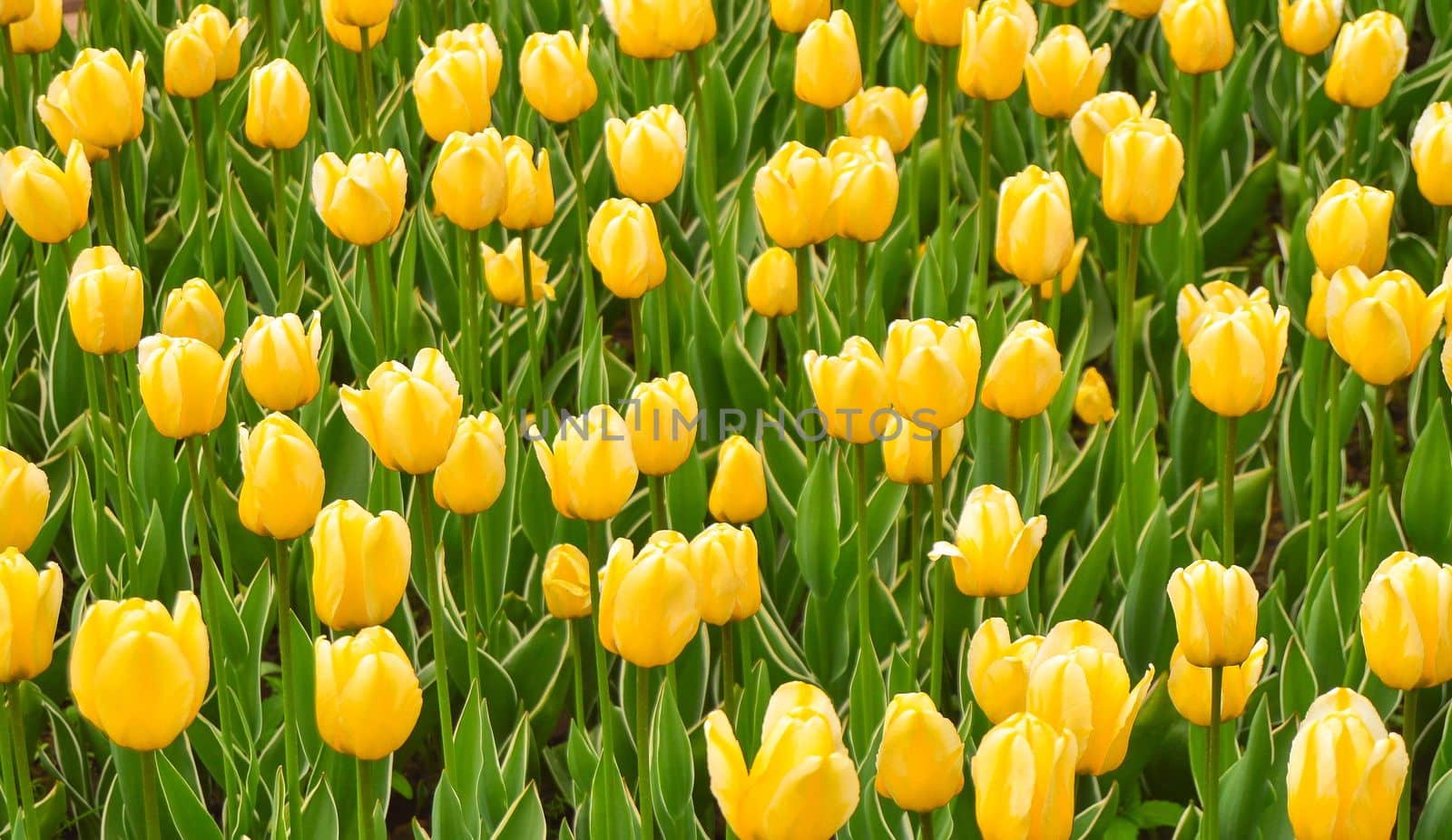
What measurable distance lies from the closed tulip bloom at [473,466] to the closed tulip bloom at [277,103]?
3.11 feet

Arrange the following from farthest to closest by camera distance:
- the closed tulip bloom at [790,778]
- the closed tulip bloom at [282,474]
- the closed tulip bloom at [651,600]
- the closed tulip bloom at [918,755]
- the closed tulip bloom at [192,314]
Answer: the closed tulip bloom at [192,314] → the closed tulip bloom at [282,474] → the closed tulip bloom at [651,600] → the closed tulip bloom at [918,755] → the closed tulip bloom at [790,778]

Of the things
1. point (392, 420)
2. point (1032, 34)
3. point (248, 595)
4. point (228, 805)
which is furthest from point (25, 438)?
point (1032, 34)

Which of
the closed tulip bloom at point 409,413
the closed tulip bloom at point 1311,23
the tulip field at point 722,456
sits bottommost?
the tulip field at point 722,456

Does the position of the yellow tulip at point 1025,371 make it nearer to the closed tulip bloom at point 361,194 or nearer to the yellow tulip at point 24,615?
the closed tulip bloom at point 361,194

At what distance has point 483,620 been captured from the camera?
2232mm

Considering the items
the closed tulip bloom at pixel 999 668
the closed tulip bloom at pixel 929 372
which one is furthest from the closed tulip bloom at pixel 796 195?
the closed tulip bloom at pixel 999 668

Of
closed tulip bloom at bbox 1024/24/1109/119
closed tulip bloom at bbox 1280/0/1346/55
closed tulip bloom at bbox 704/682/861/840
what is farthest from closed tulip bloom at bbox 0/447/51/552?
closed tulip bloom at bbox 1280/0/1346/55

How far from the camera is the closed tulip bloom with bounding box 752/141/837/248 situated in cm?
215

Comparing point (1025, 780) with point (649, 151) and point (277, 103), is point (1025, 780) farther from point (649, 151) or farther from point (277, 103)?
point (277, 103)

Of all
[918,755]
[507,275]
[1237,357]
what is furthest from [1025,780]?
[507,275]

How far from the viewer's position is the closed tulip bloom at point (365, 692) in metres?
1.40

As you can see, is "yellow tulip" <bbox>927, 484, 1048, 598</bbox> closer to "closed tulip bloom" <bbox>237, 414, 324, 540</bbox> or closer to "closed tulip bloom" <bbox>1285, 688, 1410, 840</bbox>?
"closed tulip bloom" <bbox>1285, 688, 1410, 840</bbox>

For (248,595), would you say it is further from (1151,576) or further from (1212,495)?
(1212,495)

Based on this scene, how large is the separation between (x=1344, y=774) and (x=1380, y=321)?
25.1 inches
